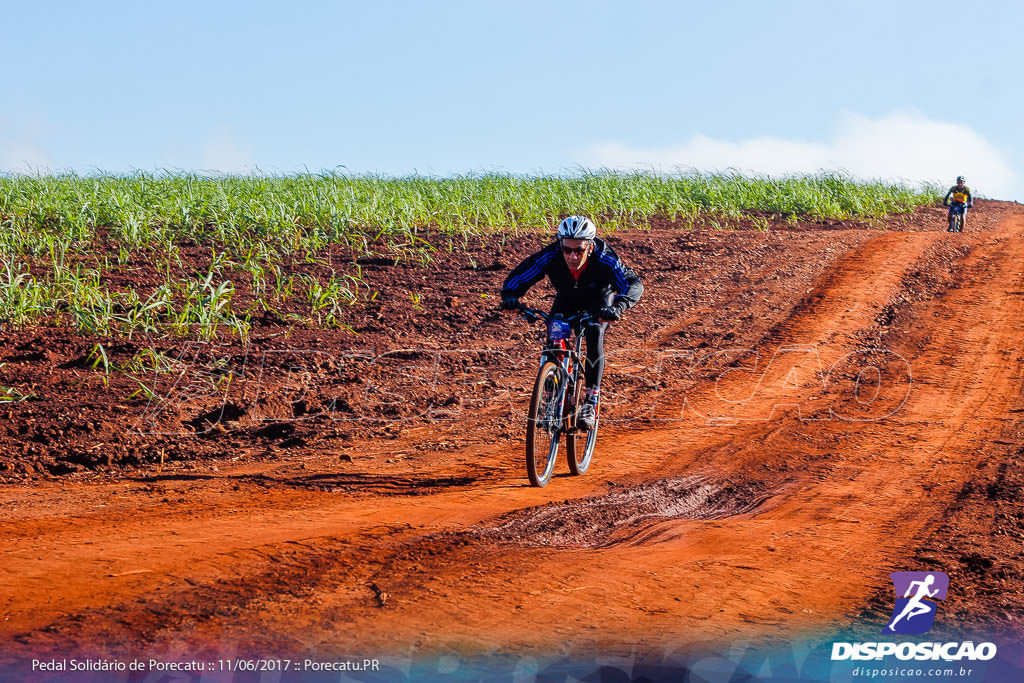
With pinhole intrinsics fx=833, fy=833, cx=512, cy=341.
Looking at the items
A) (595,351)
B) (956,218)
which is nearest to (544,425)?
(595,351)

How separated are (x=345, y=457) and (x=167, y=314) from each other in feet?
14.5

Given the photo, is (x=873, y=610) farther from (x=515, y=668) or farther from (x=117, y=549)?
(x=117, y=549)

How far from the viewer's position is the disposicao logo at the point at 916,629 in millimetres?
3768

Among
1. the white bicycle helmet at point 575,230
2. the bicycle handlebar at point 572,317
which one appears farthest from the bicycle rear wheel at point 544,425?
the white bicycle helmet at point 575,230

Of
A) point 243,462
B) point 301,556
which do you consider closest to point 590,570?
point 301,556

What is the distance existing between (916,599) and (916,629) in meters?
0.39

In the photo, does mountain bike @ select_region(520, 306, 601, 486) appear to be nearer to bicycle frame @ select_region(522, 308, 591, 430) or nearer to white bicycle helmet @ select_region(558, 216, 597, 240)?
bicycle frame @ select_region(522, 308, 591, 430)

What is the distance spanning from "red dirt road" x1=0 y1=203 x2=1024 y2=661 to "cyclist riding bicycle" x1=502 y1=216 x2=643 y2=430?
1.03 meters

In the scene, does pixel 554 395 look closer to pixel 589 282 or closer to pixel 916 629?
pixel 589 282

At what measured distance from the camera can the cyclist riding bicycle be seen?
21.2 ft

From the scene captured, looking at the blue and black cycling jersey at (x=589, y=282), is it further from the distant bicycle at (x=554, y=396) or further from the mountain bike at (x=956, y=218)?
the mountain bike at (x=956, y=218)

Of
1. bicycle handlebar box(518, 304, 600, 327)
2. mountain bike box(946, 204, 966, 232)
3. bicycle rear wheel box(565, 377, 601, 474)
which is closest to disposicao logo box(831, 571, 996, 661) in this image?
bicycle rear wheel box(565, 377, 601, 474)

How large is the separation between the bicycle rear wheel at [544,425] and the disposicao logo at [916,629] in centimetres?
261

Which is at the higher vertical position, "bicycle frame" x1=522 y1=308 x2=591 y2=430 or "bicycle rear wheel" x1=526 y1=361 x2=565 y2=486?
"bicycle frame" x1=522 y1=308 x2=591 y2=430
